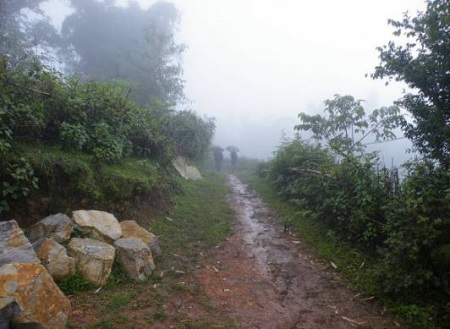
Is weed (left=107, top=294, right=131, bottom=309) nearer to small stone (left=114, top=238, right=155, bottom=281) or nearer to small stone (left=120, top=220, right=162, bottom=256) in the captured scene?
small stone (left=114, top=238, right=155, bottom=281)

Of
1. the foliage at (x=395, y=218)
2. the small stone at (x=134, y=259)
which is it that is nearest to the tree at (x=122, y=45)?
the foliage at (x=395, y=218)

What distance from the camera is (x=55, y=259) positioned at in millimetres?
4289

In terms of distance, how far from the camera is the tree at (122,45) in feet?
76.5

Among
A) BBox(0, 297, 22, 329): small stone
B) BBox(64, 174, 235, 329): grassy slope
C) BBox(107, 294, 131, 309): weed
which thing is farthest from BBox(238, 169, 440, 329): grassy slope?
BBox(0, 297, 22, 329): small stone

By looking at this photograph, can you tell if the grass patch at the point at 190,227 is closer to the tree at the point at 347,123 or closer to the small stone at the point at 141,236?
the small stone at the point at 141,236

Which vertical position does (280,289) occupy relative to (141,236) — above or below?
below

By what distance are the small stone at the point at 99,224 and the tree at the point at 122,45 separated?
18.2m

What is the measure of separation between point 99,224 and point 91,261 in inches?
46.5

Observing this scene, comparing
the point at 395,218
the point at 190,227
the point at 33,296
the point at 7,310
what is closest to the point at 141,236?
the point at 190,227

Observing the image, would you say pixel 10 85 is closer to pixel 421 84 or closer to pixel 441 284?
pixel 441 284

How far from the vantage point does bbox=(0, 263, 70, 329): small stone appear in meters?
3.21

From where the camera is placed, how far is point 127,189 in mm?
7453

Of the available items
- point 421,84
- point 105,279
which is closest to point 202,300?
point 105,279

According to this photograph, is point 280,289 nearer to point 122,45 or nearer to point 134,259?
point 134,259
